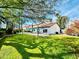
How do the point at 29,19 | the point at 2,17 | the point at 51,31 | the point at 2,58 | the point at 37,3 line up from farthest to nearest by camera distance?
1. the point at 51,31
2. the point at 2,17
3. the point at 29,19
4. the point at 37,3
5. the point at 2,58

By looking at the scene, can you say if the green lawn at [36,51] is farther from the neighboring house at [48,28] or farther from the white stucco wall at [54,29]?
the white stucco wall at [54,29]

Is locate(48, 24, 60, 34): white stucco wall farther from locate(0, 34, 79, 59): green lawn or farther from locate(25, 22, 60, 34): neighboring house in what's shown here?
locate(0, 34, 79, 59): green lawn

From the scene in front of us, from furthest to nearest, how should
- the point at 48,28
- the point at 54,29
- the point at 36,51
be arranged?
the point at 54,29
the point at 48,28
the point at 36,51

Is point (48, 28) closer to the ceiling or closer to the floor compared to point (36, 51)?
closer to the ceiling

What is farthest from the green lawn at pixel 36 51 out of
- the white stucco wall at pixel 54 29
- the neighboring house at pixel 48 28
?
the white stucco wall at pixel 54 29

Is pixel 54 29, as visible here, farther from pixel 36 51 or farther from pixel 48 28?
pixel 36 51

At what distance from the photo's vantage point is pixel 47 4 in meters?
14.9

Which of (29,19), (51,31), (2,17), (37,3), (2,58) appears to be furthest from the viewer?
(51,31)

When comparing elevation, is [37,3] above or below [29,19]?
above

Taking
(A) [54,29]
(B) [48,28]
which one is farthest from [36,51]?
(A) [54,29]

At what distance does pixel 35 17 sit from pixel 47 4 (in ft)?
4.50

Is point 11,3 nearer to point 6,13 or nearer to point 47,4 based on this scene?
point 6,13

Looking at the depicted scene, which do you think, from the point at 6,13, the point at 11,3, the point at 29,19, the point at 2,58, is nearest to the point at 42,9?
the point at 29,19

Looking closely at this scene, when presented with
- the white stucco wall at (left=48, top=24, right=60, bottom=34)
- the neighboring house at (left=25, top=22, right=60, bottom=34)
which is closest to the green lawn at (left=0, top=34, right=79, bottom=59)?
the neighboring house at (left=25, top=22, right=60, bottom=34)
